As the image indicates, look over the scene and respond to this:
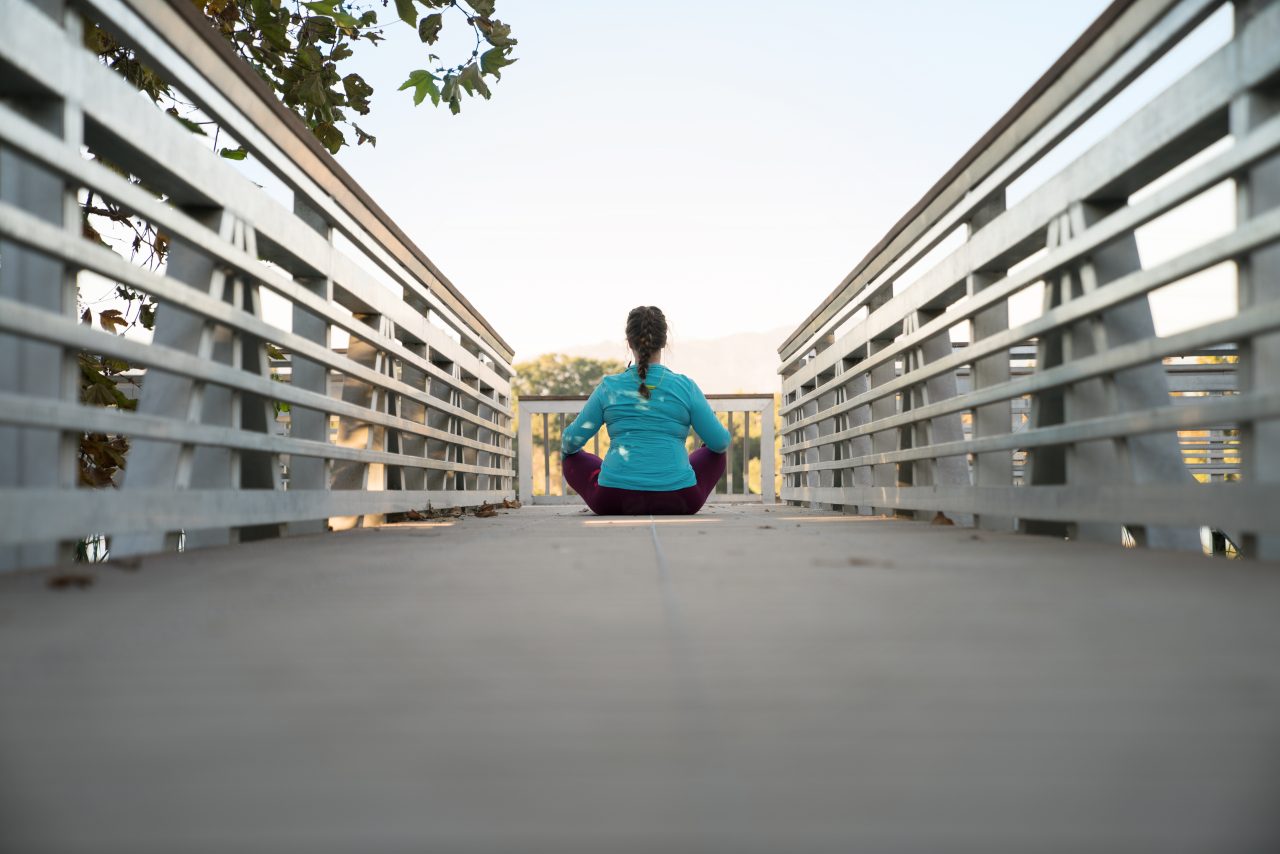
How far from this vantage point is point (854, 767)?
725mm

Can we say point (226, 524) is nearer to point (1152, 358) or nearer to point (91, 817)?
point (91, 817)

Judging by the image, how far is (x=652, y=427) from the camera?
5309 mm

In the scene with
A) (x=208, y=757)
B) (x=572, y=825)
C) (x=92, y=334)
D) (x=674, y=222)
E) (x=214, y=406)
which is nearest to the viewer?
(x=572, y=825)

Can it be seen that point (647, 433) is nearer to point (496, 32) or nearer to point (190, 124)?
point (496, 32)

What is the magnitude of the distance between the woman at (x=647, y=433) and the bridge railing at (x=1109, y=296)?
136cm

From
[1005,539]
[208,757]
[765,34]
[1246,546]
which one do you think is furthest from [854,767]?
[765,34]

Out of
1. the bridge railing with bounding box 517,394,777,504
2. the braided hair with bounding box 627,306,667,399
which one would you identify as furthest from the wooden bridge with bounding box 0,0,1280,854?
the bridge railing with bounding box 517,394,777,504

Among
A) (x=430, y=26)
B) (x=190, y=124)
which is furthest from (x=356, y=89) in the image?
(x=190, y=124)

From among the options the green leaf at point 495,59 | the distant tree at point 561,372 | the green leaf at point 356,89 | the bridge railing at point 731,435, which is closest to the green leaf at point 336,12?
the green leaf at point 356,89

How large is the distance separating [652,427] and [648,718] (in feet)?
14.6

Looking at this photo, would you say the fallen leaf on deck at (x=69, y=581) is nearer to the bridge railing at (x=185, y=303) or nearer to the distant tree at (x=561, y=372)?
the bridge railing at (x=185, y=303)

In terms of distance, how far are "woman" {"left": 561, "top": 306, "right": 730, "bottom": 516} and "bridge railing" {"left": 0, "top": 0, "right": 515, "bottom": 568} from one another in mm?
1155

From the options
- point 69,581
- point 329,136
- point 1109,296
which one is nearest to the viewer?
point 69,581

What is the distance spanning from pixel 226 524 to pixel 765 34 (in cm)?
2558
